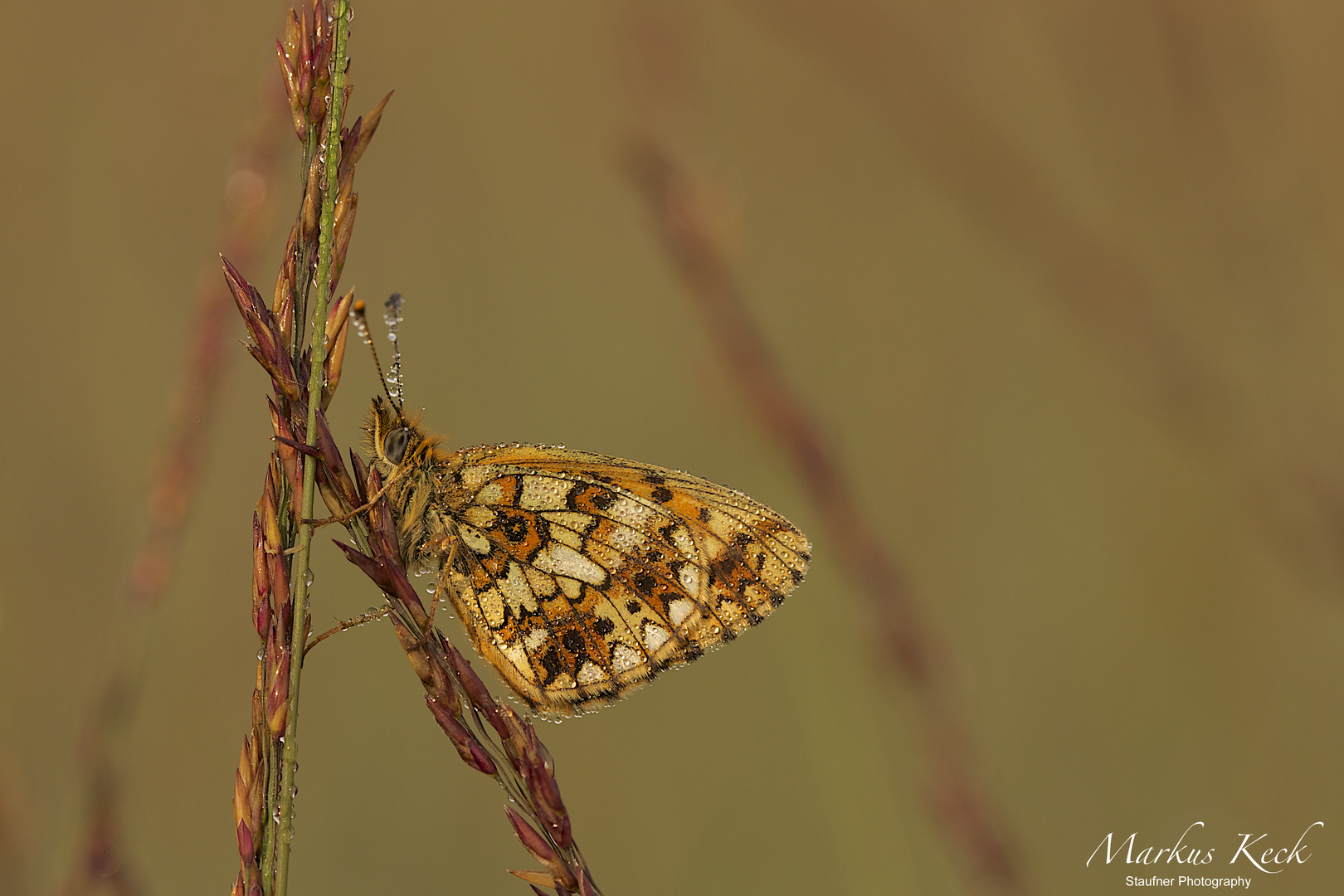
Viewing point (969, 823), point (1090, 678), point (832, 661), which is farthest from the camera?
point (1090, 678)

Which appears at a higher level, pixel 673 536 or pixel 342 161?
pixel 342 161

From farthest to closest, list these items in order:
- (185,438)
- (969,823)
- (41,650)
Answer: (41,650) → (969,823) → (185,438)

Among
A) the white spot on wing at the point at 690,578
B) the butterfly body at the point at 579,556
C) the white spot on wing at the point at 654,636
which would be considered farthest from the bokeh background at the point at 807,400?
the white spot on wing at the point at 654,636

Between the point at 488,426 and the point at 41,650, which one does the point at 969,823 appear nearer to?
the point at 488,426

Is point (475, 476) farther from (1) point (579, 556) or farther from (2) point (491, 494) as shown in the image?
(1) point (579, 556)

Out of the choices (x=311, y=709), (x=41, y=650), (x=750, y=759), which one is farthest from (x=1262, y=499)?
(x=41, y=650)
